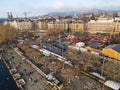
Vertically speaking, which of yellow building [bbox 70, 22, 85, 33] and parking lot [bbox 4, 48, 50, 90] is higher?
yellow building [bbox 70, 22, 85, 33]

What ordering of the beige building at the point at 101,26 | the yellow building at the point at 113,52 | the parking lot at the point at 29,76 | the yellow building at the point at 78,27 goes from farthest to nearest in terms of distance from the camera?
the yellow building at the point at 78,27 < the beige building at the point at 101,26 < the yellow building at the point at 113,52 < the parking lot at the point at 29,76

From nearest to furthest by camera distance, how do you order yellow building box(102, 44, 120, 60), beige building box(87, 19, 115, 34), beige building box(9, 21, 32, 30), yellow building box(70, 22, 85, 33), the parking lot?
the parking lot, yellow building box(102, 44, 120, 60), beige building box(87, 19, 115, 34), yellow building box(70, 22, 85, 33), beige building box(9, 21, 32, 30)

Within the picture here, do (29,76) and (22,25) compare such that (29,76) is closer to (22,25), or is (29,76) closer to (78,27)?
(78,27)

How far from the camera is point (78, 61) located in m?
19.2

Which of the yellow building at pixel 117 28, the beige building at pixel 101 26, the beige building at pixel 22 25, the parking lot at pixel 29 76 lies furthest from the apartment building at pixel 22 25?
the parking lot at pixel 29 76

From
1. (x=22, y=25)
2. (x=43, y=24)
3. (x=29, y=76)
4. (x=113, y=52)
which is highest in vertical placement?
(x=43, y=24)

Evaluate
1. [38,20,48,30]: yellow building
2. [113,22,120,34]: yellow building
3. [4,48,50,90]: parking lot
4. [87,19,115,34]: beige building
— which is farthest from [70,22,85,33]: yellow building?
[4,48,50,90]: parking lot

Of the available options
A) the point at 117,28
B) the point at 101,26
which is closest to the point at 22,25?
the point at 101,26

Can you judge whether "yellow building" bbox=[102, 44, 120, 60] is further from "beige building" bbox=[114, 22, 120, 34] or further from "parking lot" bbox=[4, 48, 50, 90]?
"beige building" bbox=[114, 22, 120, 34]

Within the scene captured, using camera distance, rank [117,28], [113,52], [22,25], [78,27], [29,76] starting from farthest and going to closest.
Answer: [22,25] → [78,27] → [117,28] → [113,52] → [29,76]

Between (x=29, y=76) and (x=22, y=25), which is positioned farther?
(x=22, y=25)

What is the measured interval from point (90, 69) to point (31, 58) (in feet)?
35.3

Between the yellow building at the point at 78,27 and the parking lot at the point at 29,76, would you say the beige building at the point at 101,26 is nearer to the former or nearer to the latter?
the yellow building at the point at 78,27

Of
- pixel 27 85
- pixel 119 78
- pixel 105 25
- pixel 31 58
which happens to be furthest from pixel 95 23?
pixel 27 85
